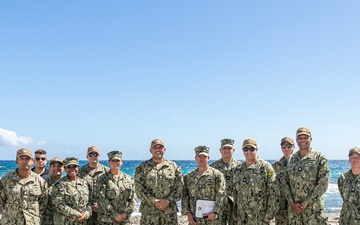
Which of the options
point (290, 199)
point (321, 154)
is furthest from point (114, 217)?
point (321, 154)

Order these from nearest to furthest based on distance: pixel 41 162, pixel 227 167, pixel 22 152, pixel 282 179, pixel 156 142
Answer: pixel 22 152, pixel 282 179, pixel 156 142, pixel 41 162, pixel 227 167

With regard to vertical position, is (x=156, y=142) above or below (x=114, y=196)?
above

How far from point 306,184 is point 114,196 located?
12.1 ft

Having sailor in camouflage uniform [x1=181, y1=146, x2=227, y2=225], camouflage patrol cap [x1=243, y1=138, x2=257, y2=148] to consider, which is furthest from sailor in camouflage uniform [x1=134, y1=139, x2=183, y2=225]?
camouflage patrol cap [x1=243, y1=138, x2=257, y2=148]

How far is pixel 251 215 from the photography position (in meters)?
7.21

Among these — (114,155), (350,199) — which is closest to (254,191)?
(350,199)

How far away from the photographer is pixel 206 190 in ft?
24.6

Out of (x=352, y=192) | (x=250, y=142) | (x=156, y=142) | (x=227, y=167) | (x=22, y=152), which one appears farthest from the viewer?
(x=227, y=167)

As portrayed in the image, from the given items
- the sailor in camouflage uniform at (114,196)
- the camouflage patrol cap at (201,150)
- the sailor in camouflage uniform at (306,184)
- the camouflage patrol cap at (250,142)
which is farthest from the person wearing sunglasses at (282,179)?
the sailor in camouflage uniform at (114,196)

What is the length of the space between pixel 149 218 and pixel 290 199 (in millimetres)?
2758

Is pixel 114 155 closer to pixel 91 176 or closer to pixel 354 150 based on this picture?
pixel 91 176

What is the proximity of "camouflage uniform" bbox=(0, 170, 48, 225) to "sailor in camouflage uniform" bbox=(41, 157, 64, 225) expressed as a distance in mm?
343

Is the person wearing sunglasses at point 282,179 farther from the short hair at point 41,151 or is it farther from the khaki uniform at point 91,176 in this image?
the short hair at point 41,151

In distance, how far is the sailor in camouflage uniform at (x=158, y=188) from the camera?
302 inches
